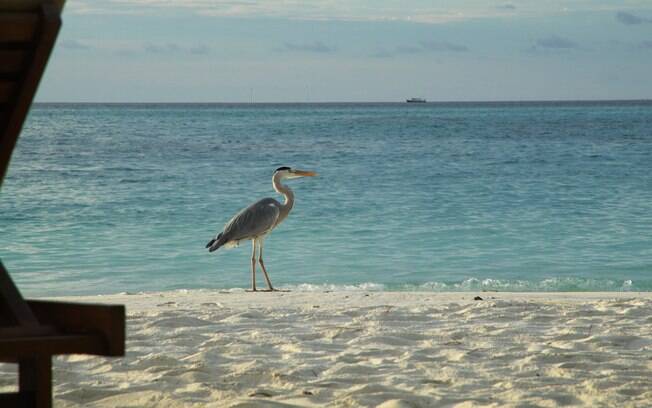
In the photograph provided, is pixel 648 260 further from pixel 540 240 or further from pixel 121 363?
pixel 121 363

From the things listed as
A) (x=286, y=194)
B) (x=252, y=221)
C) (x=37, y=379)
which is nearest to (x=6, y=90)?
(x=37, y=379)

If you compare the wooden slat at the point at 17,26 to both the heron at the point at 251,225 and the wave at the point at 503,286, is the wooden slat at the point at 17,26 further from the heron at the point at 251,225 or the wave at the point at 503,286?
the wave at the point at 503,286

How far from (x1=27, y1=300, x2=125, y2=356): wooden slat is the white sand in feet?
5.08

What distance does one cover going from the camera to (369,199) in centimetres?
2066

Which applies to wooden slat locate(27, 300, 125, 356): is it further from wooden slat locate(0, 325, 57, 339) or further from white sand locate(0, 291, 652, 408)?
white sand locate(0, 291, 652, 408)

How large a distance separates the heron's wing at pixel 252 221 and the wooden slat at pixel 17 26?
7.94 m

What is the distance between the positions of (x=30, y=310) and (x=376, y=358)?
2.83 m

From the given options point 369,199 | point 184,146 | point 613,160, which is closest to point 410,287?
point 369,199

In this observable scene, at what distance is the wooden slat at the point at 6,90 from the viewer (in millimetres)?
2613

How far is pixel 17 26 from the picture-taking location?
97.5 inches

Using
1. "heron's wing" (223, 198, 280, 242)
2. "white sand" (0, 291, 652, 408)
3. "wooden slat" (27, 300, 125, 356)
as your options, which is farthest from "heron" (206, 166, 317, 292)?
"wooden slat" (27, 300, 125, 356)

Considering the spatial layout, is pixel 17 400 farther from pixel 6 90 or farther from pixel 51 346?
pixel 6 90

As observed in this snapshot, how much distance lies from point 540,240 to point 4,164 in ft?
41.4

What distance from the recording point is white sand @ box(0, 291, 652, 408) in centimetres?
444
